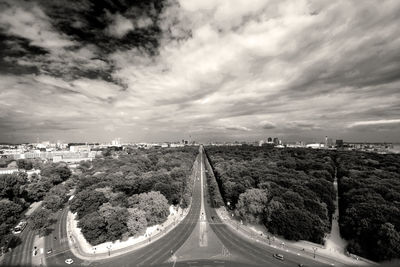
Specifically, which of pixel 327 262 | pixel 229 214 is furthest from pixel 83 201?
pixel 327 262

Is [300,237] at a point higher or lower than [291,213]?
lower

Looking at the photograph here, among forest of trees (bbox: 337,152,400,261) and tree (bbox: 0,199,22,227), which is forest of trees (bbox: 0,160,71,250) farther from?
forest of trees (bbox: 337,152,400,261)

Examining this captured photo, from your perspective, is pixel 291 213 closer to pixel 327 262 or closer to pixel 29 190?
pixel 327 262

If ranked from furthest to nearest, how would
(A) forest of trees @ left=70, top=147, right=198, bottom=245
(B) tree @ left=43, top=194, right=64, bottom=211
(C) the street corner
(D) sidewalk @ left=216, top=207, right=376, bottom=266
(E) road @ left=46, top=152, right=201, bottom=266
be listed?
(B) tree @ left=43, top=194, right=64, bottom=211 → (A) forest of trees @ left=70, top=147, right=198, bottom=245 → (C) the street corner → (D) sidewalk @ left=216, top=207, right=376, bottom=266 → (E) road @ left=46, top=152, right=201, bottom=266

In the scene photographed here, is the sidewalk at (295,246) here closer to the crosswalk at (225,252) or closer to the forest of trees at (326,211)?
the forest of trees at (326,211)

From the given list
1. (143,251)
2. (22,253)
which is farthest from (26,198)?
(143,251)

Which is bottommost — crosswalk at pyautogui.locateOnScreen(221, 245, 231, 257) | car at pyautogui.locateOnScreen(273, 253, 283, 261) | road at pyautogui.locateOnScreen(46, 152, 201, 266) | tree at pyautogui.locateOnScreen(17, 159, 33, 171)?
road at pyautogui.locateOnScreen(46, 152, 201, 266)

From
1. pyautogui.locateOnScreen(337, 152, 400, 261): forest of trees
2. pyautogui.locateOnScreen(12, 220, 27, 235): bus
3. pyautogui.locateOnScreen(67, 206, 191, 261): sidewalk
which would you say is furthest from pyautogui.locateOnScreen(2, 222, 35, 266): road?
pyautogui.locateOnScreen(337, 152, 400, 261): forest of trees
